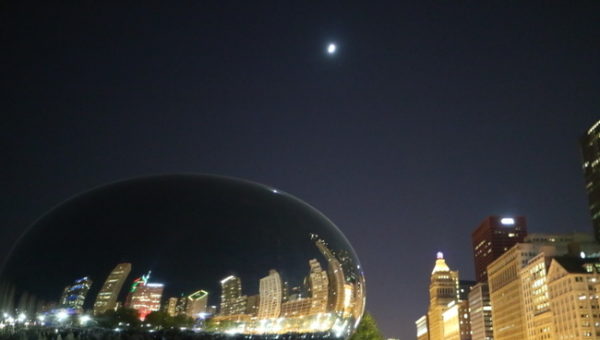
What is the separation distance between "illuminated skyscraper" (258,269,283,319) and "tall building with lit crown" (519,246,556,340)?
12930 cm

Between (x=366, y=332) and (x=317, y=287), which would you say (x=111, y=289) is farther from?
(x=366, y=332)

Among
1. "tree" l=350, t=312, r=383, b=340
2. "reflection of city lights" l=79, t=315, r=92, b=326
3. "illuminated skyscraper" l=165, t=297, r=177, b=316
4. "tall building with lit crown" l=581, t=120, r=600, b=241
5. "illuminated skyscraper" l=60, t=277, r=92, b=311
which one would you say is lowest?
"reflection of city lights" l=79, t=315, r=92, b=326

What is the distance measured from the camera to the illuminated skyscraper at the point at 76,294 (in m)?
7.37

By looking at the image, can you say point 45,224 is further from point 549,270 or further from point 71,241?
point 549,270

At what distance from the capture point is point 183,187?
8.59 m

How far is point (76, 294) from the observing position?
7.43m

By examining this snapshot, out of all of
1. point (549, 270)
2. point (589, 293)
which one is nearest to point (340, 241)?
point (589, 293)

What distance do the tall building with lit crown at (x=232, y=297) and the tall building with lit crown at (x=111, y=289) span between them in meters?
1.18

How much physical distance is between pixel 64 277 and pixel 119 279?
0.85m

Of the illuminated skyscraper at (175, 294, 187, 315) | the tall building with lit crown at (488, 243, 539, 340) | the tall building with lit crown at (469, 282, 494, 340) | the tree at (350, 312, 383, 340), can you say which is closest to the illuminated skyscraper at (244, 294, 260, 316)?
the illuminated skyscraper at (175, 294, 187, 315)

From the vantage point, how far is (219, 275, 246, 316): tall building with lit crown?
24.0ft

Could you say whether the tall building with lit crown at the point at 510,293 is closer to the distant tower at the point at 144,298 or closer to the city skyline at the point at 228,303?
the city skyline at the point at 228,303

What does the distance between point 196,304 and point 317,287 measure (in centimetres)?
167

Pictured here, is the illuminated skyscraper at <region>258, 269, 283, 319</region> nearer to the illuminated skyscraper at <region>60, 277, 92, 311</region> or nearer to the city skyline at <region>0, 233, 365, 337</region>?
the city skyline at <region>0, 233, 365, 337</region>
